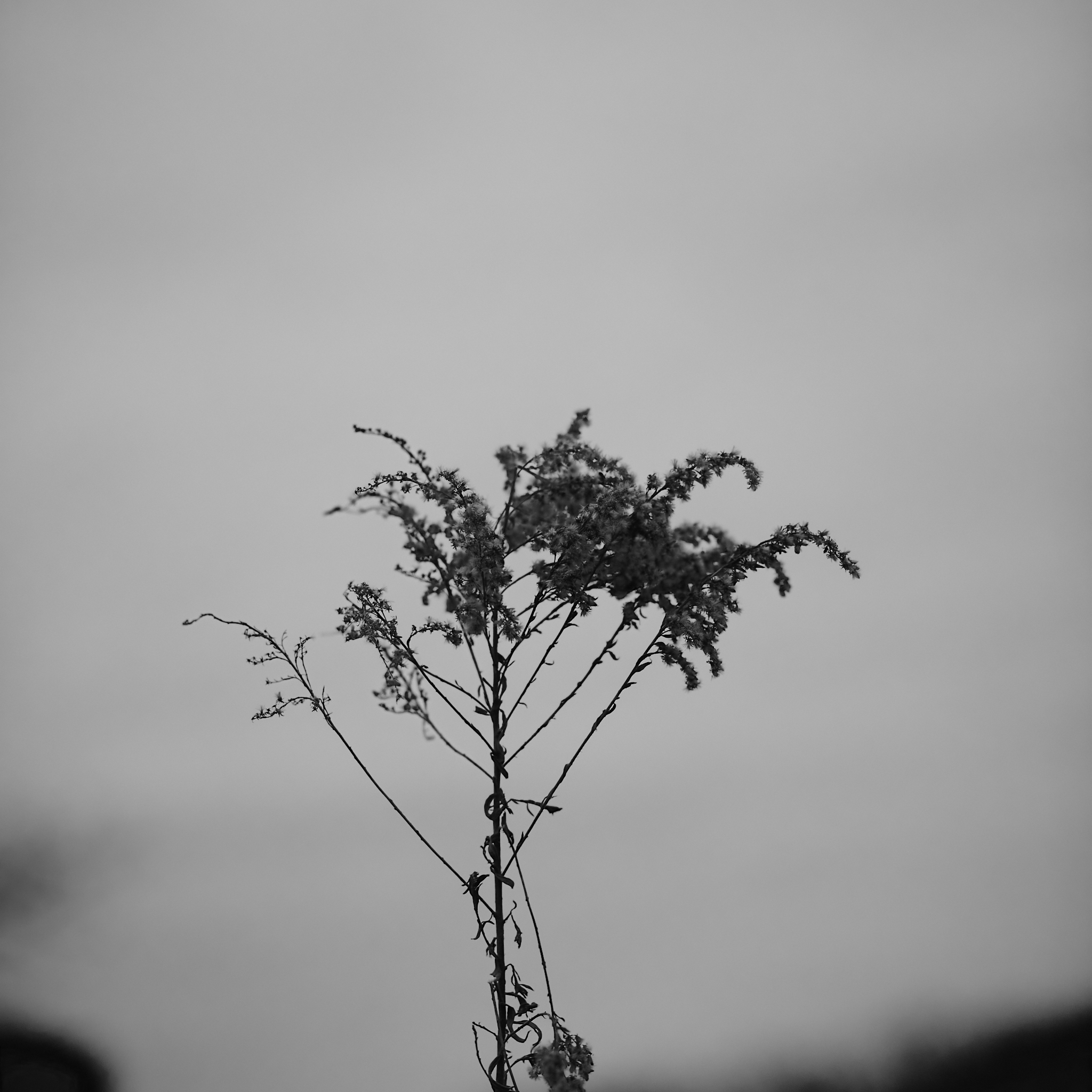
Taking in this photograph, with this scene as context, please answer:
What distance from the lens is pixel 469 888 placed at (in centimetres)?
252

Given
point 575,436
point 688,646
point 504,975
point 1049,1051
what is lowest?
point 1049,1051

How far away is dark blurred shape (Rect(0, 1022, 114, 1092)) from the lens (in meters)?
6.08

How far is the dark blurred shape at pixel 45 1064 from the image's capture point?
6.08 metres

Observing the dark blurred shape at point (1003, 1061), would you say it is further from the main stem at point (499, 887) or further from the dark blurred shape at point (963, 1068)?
the main stem at point (499, 887)

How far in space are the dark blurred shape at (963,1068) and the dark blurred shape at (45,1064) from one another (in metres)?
4.61

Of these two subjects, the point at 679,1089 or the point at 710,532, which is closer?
the point at 710,532

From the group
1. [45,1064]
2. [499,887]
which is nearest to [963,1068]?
[499,887]

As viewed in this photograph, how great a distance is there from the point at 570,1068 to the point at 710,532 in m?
1.83

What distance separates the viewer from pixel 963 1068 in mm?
6000

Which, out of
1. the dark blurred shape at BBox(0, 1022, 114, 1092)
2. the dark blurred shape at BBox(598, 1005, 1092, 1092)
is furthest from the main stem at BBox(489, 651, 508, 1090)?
the dark blurred shape at BBox(0, 1022, 114, 1092)

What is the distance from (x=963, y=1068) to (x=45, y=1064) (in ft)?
25.7

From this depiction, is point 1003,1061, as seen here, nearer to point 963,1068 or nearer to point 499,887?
point 963,1068

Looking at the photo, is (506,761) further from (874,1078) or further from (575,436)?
(874,1078)

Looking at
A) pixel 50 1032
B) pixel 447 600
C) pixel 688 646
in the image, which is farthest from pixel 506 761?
pixel 50 1032
